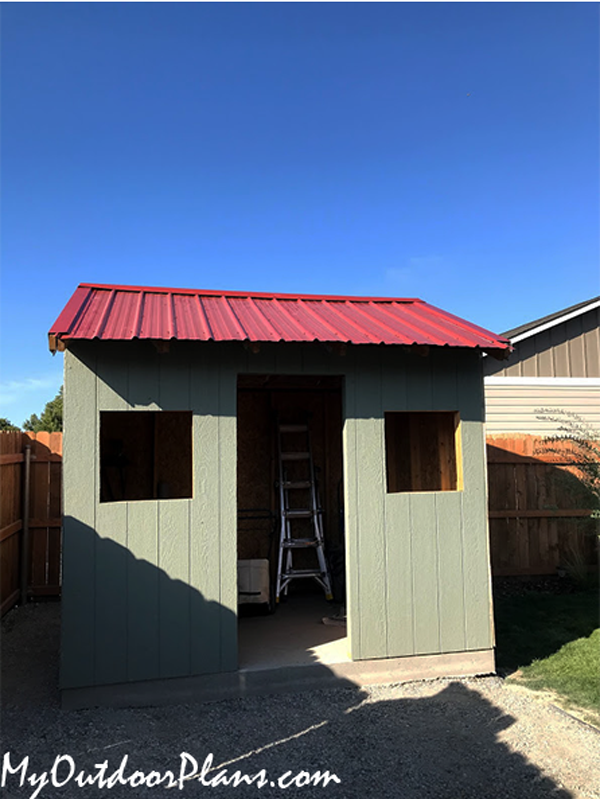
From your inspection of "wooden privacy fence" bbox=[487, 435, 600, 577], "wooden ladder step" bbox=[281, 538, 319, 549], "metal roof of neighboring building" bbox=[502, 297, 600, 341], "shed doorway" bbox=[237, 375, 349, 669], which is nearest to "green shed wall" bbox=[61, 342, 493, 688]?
"shed doorway" bbox=[237, 375, 349, 669]

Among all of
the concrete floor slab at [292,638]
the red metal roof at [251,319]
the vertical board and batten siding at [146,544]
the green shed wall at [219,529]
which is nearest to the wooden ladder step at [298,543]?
the concrete floor slab at [292,638]

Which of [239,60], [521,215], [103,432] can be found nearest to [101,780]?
[103,432]

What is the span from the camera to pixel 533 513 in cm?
767

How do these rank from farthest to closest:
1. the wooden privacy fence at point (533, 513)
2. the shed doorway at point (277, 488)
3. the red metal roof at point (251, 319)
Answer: the wooden privacy fence at point (533, 513) → the shed doorway at point (277, 488) → the red metal roof at point (251, 319)

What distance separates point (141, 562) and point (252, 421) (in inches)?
122

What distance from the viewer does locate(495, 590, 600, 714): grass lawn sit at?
4270mm

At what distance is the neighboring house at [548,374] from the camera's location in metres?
8.93

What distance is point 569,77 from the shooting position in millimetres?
7605

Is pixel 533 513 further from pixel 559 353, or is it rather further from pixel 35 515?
pixel 35 515

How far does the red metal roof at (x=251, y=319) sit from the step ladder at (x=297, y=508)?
6.23 feet

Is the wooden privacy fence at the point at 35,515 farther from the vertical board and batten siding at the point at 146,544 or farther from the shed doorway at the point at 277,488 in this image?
the vertical board and batten siding at the point at 146,544

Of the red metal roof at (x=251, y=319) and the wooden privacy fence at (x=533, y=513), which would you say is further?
the wooden privacy fence at (x=533, y=513)

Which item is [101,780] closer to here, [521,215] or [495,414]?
[495,414]

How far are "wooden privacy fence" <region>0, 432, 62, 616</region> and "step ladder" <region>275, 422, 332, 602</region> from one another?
120 inches
